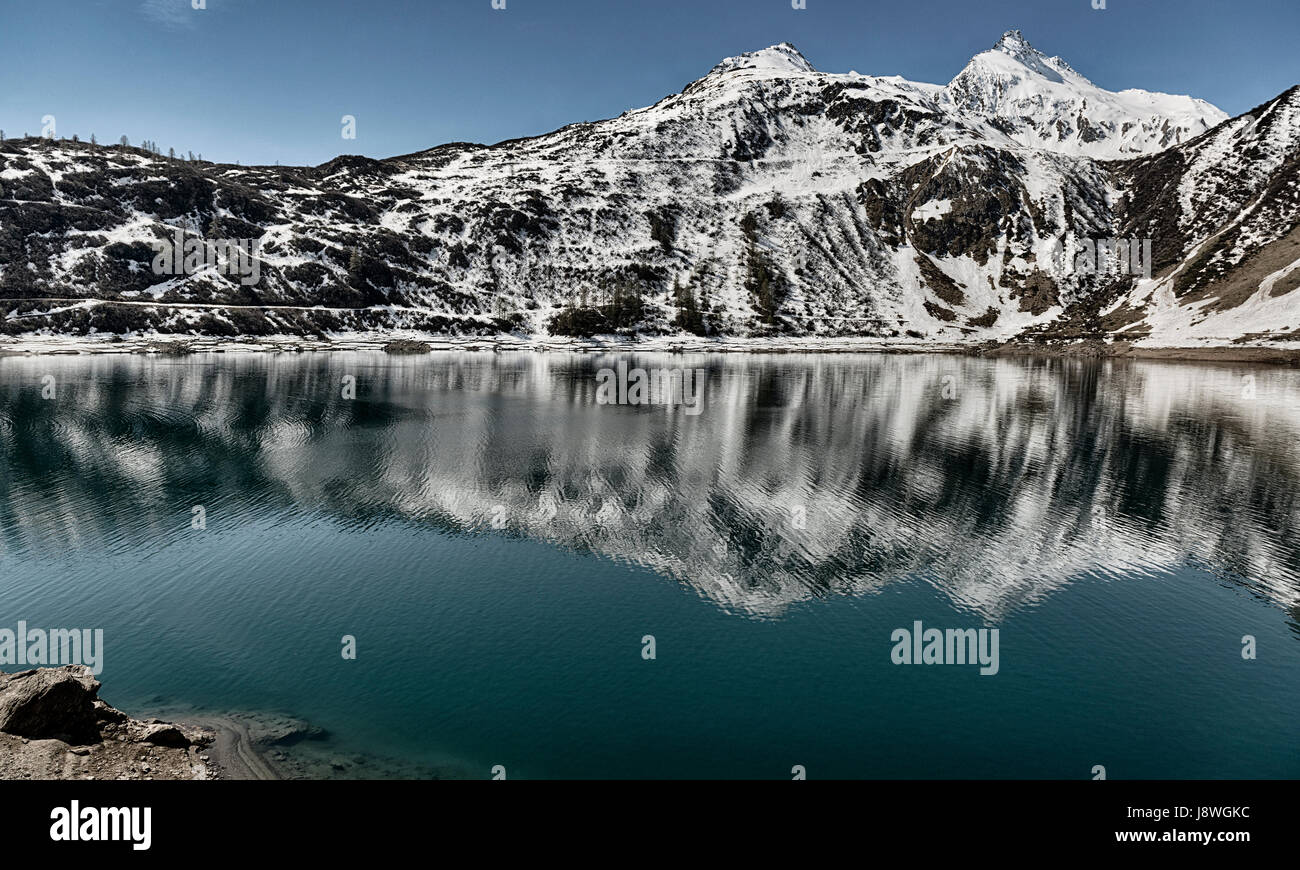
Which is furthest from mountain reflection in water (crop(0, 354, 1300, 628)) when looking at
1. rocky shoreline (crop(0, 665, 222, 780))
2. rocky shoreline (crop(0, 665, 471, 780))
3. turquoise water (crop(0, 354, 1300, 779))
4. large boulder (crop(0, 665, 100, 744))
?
large boulder (crop(0, 665, 100, 744))

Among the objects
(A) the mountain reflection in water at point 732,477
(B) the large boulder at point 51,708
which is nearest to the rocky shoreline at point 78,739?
(B) the large boulder at point 51,708

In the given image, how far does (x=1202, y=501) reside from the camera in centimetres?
5531

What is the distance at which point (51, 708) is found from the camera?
20.4m

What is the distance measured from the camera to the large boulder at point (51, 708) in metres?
20.0

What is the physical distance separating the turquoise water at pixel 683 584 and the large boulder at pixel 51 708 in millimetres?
4863

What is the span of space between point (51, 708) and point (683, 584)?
26696 millimetres

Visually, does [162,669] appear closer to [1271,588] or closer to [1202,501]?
[1271,588]

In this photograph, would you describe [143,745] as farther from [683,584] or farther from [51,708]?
[683,584]

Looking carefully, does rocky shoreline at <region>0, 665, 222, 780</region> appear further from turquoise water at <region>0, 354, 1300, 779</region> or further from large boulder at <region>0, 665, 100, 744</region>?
turquoise water at <region>0, 354, 1300, 779</region>

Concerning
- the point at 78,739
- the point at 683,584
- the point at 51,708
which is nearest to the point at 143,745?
the point at 78,739

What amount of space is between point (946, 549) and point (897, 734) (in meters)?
22.3

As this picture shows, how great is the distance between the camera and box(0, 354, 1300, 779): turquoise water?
82.4ft
